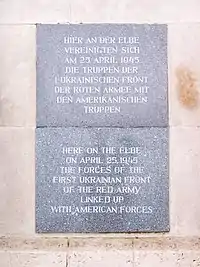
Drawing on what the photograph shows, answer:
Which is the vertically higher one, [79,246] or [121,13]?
[121,13]

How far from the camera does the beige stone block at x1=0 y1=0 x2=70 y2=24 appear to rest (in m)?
4.20

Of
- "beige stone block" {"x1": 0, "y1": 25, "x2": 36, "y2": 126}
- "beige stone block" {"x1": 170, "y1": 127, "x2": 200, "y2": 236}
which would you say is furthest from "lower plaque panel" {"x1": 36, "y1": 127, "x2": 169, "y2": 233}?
"beige stone block" {"x1": 0, "y1": 25, "x2": 36, "y2": 126}

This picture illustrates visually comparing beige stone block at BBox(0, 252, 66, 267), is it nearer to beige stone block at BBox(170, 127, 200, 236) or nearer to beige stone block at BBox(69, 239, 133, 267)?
beige stone block at BBox(69, 239, 133, 267)

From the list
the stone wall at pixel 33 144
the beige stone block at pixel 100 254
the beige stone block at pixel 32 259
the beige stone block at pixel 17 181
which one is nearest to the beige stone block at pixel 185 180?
the stone wall at pixel 33 144

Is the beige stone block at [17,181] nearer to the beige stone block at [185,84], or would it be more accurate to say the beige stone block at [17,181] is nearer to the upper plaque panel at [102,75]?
the upper plaque panel at [102,75]

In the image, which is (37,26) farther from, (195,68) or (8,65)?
(195,68)

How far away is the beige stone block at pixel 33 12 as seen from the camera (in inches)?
165

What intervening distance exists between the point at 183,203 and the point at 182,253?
31cm

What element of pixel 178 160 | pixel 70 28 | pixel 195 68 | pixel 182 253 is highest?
pixel 70 28

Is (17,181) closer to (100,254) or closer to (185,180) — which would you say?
(100,254)

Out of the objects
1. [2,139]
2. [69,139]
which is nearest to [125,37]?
[69,139]

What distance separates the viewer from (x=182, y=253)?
406 centimetres

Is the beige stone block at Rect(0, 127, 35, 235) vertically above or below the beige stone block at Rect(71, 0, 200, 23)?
below

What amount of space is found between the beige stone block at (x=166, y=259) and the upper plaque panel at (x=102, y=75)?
2.67 feet
